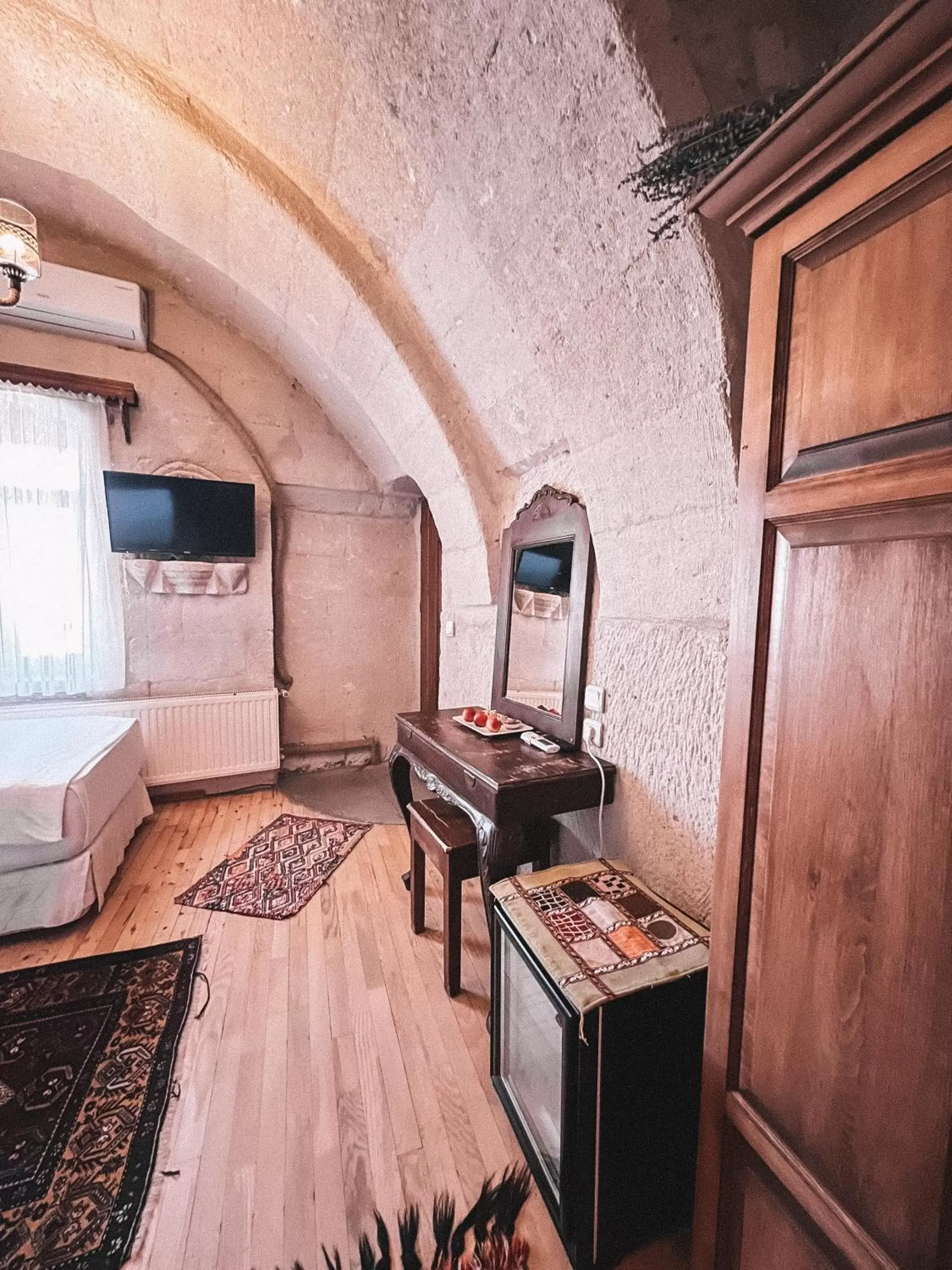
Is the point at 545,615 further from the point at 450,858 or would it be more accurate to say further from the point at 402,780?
the point at 402,780

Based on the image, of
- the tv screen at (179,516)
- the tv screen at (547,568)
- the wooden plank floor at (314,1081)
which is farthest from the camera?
the tv screen at (179,516)

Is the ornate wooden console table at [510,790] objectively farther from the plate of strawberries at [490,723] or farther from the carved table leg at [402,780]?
the carved table leg at [402,780]

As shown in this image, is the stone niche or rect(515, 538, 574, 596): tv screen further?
the stone niche

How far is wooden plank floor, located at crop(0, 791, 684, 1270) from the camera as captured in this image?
110cm

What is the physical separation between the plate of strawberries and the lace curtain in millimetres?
2557

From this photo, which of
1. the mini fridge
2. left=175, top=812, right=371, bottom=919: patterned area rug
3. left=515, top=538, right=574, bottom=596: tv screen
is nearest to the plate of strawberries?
left=515, top=538, right=574, bottom=596: tv screen

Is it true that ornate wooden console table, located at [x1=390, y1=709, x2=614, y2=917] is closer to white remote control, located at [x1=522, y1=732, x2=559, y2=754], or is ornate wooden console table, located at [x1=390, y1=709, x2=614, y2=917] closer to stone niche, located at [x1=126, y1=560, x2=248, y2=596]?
white remote control, located at [x1=522, y1=732, x2=559, y2=754]

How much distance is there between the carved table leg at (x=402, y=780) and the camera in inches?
95.0

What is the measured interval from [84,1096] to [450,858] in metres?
1.22

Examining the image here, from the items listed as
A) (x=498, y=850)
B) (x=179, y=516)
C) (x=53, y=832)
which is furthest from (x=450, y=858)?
(x=179, y=516)

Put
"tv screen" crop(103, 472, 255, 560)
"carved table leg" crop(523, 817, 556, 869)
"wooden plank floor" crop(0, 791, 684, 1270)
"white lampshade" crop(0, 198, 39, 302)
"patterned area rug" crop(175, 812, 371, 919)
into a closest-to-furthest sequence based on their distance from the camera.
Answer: "wooden plank floor" crop(0, 791, 684, 1270), "carved table leg" crop(523, 817, 556, 869), "white lampshade" crop(0, 198, 39, 302), "patterned area rug" crop(175, 812, 371, 919), "tv screen" crop(103, 472, 255, 560)

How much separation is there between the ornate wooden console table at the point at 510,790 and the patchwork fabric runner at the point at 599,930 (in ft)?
0.52

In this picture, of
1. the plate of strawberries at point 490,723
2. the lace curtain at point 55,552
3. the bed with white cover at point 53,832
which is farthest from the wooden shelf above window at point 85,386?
the plate of strawberries at point 490,723

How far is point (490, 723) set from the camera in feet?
6.89
